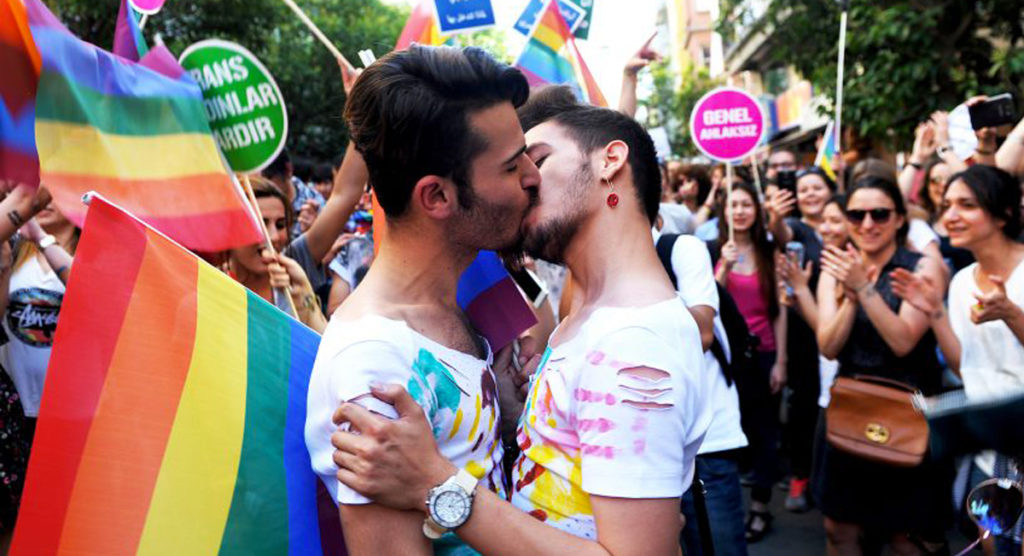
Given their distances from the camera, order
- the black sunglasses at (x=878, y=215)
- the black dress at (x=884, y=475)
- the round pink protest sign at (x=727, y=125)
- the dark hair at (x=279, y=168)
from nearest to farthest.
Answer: the black dress at (x=884, y=475) < the black sunglasses at (x=878, y=215) < the dark hair at (x=279, y=168) < the round pink protest sign at (x=727, y=125)

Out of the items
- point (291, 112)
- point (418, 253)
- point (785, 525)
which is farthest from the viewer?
point (291, 112)

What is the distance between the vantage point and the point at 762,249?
6.46 metres

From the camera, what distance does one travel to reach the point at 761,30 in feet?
43.2

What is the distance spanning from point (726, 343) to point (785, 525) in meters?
2.45

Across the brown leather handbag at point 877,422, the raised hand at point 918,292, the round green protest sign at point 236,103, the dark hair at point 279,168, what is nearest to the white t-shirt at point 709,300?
the brown leather handbag at point 877,422

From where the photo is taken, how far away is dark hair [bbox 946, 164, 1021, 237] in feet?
13.4

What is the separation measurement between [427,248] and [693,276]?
221cm

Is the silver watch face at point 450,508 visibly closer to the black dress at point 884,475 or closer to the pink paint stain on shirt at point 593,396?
the pink paint stain on shirt at point 593,396

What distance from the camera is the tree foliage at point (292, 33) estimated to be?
20719 mm

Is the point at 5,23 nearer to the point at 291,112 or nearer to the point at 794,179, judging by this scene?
the point at 794,179

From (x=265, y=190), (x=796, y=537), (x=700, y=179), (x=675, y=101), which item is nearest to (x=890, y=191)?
(x=796, y=537)

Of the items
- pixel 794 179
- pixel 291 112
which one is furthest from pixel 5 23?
pixel 291 112

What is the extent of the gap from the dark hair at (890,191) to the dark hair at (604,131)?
2949 millimetres

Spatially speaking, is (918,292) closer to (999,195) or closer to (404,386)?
(999,195)
